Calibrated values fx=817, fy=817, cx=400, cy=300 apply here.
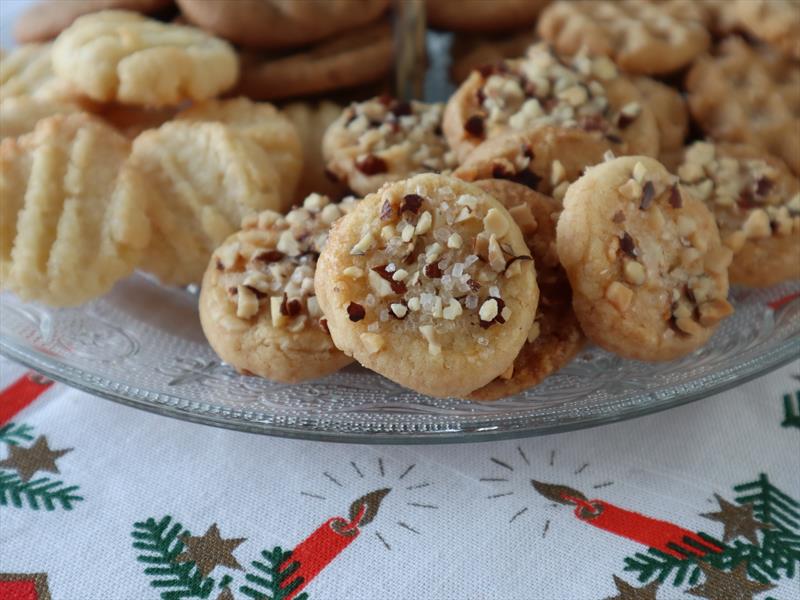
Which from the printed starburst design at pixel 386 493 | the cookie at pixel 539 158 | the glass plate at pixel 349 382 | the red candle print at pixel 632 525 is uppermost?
the cookie at pixel 539 158

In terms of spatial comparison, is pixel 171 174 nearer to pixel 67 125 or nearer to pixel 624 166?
pixel 67 125

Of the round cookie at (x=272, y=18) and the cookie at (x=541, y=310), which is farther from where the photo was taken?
the round cookie at (x=272, y=18)

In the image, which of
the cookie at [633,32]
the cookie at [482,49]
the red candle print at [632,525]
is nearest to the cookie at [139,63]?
the cookie at [482,49]

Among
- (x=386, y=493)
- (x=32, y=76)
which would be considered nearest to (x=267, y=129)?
(x=32, y=76)

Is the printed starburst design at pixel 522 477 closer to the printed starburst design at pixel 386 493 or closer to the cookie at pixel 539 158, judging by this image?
the printed starburst design at pixel 386 493

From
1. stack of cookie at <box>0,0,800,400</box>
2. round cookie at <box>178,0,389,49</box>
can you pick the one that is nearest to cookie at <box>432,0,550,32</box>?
stack of cookie at <box>0,0,800,400</box>

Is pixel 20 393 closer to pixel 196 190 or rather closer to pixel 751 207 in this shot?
pixel 196 190

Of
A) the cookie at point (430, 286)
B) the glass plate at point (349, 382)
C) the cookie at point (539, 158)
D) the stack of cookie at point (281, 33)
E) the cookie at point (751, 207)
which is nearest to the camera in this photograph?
the cookie at point (430, 286)
